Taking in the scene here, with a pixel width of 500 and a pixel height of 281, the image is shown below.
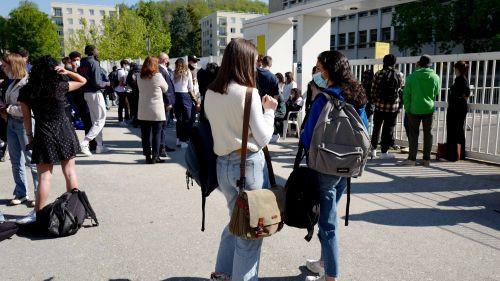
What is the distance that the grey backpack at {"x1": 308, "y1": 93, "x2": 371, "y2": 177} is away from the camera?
3.13 m

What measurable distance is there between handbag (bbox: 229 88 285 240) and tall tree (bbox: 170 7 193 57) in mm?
110952

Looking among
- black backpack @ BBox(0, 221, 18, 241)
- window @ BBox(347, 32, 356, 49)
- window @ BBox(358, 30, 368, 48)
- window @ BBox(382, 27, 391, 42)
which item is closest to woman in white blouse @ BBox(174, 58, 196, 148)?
black backpack @ BBox(0, 221, 18, 241)

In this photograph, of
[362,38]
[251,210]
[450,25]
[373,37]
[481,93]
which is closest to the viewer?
[251,210]

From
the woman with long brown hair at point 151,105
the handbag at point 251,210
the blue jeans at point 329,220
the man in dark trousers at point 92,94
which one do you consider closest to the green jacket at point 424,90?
the woman with long brown hair at point 151,105

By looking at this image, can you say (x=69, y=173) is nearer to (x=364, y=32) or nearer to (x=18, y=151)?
(x=18, y=151)

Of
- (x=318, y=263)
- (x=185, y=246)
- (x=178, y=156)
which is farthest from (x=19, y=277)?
(x=178, y=156)

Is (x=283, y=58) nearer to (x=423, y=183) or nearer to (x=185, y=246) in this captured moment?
(x=423, y=183)

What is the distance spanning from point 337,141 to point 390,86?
5.71 meters

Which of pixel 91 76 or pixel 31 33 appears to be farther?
pixel 31 33

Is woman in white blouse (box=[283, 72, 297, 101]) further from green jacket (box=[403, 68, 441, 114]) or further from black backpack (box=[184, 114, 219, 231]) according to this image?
black backpack (box=[184, 114, 219, 231])

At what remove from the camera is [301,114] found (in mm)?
11539

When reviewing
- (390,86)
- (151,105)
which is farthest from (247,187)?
(390,86)

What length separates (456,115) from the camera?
26.7ft

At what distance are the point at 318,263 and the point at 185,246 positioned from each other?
4.57 ft
